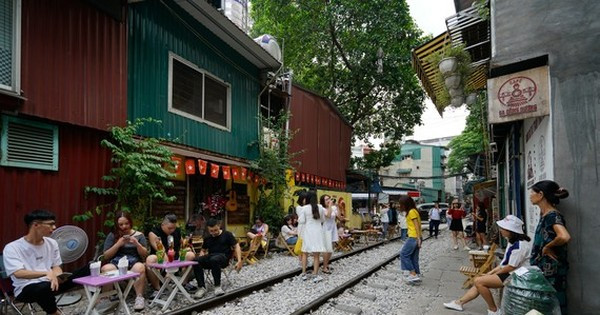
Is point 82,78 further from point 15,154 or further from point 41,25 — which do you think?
point 15,154

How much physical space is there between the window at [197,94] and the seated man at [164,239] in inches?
132

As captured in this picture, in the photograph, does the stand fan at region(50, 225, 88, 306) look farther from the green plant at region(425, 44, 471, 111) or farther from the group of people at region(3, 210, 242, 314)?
the green plant at region(425, 44, 471, 111)

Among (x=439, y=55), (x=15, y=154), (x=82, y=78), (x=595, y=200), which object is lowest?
(x=595, y=200)

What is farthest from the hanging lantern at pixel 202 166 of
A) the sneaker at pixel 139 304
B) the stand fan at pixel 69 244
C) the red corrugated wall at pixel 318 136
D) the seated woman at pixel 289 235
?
the red corrugated wall at pixel 318 136

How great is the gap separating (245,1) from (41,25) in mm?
7382

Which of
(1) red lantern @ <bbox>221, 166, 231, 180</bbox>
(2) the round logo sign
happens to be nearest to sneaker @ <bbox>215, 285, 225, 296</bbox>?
(1) red lantern @ <bbox>221, 166, 231, 180</bbox>

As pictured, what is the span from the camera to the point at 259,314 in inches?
209

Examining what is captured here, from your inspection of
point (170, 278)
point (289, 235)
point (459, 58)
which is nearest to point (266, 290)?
point (170, 278)

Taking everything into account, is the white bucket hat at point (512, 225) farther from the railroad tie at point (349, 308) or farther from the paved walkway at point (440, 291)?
the railroad tie at point (349, 308)

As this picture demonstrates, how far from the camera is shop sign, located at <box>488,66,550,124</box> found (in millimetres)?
4461

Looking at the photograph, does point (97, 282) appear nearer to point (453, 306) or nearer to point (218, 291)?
Result: point (218, 291)

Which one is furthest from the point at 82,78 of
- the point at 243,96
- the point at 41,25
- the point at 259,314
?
the point at 243,96

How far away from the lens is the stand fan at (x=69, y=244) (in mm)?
5357

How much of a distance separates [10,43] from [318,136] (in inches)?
481
